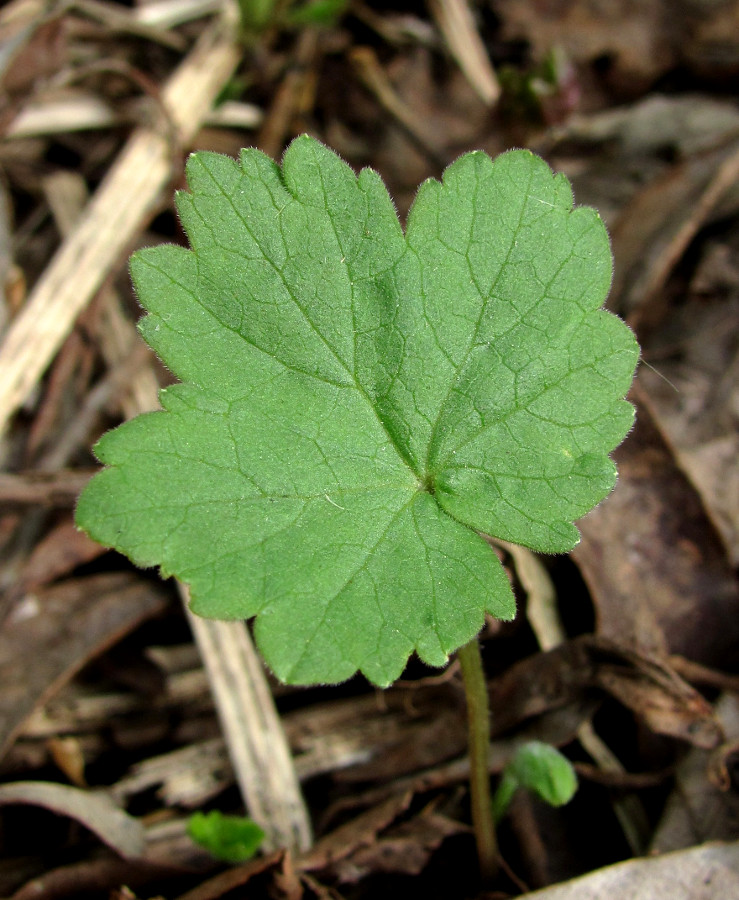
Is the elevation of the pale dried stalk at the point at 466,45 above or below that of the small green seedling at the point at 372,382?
above

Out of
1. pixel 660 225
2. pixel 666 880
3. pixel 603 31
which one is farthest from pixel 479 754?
pixel 603 31

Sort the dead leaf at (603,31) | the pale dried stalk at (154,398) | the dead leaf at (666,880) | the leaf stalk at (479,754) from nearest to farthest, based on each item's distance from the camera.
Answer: the leaf stalk at (479,754)
the dead leaf at (666,880)
the pale dried stalk at (154,398)
the dead leaf at (603,31)

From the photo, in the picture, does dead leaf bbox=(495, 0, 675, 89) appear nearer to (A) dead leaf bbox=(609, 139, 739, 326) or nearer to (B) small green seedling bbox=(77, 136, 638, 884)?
(A) dead leaf bbox=(609, 139, 739, 326)

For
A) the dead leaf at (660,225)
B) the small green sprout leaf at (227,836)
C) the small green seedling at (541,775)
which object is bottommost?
the small green seedling at (541,775)

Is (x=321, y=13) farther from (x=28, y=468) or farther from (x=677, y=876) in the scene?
(x=677, y=876)

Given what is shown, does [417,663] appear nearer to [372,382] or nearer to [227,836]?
[227,836]

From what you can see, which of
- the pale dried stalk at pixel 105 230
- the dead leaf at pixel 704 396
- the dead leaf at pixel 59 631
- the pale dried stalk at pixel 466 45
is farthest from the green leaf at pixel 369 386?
the pale dried stalk at pixel 466 45

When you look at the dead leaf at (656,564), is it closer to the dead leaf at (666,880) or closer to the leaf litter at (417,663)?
the leaf litter at (417,663)
